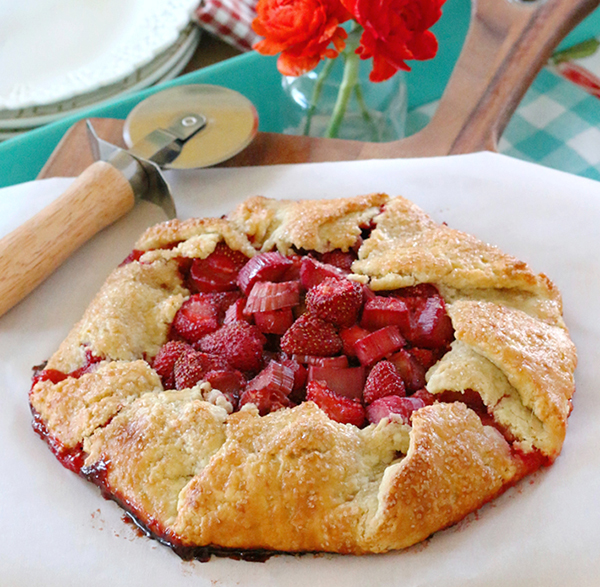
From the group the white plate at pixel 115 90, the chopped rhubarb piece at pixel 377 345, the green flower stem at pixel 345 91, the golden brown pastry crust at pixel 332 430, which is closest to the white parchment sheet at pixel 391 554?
the golden brown pastry crust at pixel 332 430

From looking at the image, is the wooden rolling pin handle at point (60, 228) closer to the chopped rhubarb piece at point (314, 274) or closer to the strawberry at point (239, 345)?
the strawberry at point (239, 345)

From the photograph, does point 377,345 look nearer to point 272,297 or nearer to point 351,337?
point 351,337

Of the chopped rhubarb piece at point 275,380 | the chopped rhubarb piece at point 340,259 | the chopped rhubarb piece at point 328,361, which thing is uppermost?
the chopped rhubarb piece at point 340,259

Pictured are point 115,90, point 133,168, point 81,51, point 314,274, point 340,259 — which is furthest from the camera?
point 81,51

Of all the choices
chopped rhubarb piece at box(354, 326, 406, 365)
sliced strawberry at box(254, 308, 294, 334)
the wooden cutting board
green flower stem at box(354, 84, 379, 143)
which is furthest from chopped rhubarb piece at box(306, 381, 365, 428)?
green flower stem at box(354, 84, 379, 143)

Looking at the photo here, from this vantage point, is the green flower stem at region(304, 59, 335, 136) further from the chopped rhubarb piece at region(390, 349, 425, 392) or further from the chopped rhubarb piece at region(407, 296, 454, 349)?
the chopped rhubarb piece at region(390, 349, 425, 392)

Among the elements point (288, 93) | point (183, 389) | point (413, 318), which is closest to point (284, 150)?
point (288, 93)

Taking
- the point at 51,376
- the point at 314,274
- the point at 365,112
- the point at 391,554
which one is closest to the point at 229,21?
the point at 365,112
